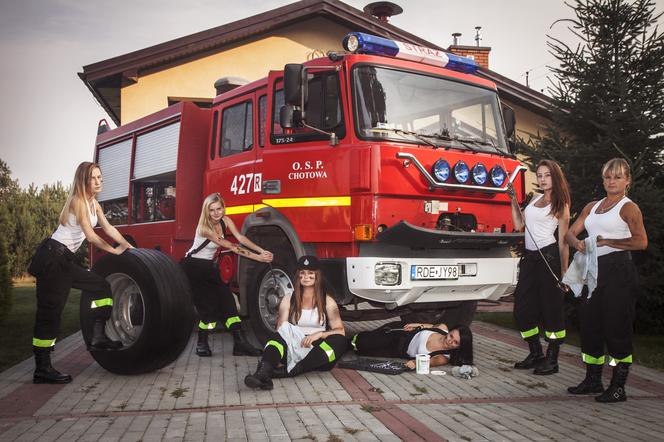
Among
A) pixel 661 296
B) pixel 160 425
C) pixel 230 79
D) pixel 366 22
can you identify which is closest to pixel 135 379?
pixel 160 425

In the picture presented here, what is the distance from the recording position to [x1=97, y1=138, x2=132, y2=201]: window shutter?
10203mm

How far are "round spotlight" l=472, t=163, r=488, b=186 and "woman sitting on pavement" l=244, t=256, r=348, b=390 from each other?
186 centimetres

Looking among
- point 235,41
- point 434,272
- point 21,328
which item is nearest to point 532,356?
point 434,272

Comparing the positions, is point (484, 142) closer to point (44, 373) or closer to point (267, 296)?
point (267, 296)

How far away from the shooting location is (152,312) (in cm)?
589

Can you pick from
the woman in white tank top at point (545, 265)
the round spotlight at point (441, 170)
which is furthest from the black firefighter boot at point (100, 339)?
the woman in white tank top at point (545, 265)

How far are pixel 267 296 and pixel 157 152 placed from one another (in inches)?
122

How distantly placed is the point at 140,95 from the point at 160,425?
42.0 feet

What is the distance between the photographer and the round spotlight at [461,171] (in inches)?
263

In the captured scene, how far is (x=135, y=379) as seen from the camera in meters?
6.00

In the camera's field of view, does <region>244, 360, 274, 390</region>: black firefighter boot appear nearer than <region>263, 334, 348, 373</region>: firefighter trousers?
Yes

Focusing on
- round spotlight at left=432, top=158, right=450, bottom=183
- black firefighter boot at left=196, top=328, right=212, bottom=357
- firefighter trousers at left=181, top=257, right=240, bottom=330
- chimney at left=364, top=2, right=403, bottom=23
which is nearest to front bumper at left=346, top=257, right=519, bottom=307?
round spotlight at left=432, top=158, right=450, bottom=183

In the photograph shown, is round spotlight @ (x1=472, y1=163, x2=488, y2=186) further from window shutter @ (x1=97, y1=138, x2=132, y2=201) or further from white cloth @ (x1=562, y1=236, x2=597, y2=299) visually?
window shutter @ (x1=97, y1=138, x2=132, y2=201)

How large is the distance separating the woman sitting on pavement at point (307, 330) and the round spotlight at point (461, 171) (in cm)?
164
